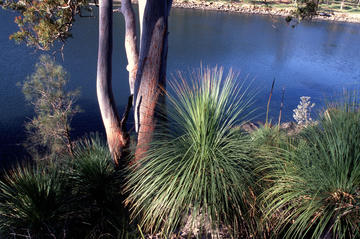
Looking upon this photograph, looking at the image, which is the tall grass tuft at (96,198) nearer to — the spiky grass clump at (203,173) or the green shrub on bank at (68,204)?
the green shrub on bank at (68,204)

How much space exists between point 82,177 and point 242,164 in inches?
66.9

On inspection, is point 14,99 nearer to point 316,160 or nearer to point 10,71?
point 10,71

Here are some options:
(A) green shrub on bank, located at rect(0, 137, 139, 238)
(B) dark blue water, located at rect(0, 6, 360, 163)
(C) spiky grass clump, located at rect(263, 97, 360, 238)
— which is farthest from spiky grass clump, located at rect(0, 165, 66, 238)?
(B) dark blue water, located at rect(0, 6, 360, 163)

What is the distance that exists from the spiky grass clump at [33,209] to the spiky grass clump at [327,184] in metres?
1.87

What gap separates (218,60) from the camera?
17.3 metres

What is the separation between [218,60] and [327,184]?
15.8 meters

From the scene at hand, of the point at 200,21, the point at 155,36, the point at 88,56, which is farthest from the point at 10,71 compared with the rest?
the point at 200,21

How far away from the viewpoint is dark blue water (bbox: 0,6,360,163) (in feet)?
41.1

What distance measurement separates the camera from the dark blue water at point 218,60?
41.1 ft

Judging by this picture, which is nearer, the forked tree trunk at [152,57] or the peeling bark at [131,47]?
the forked tree trunk at [152,57]

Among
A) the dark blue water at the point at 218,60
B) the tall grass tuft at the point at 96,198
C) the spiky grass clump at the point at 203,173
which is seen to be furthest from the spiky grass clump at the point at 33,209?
the dark blue water at the point at 218,60

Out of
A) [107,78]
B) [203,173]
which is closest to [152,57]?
[107,78]

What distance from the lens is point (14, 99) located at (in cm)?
1243

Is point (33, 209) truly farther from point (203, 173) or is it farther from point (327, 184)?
point (327, 184)
